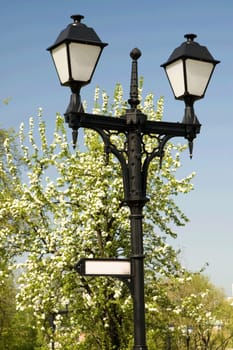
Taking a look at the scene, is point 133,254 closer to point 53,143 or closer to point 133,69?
point 133,69

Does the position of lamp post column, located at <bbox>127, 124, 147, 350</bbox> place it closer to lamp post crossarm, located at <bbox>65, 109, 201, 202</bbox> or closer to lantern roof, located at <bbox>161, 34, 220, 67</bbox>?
lamp post crossarm, located at <bbox>65, 109, 201, 202</bbox>

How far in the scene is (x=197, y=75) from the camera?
7.87 meters

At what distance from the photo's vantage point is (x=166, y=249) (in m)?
22.3

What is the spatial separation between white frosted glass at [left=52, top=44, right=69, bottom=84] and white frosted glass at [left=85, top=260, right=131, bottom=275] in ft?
6.25

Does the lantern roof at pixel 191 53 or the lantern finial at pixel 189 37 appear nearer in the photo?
the lantern roof at pixel 191 53

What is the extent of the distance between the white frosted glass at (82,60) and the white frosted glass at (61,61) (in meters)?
0.07

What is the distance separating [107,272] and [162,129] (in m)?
1.76

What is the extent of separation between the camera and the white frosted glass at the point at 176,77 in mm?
7836

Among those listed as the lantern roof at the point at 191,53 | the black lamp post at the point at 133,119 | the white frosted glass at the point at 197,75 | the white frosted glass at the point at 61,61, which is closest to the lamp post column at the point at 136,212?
the black lamp post at the point at 133,119

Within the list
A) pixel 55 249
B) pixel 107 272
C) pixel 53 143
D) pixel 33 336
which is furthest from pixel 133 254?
pixel 33 336

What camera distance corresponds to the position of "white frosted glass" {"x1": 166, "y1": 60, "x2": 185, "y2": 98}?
7836 millimetres

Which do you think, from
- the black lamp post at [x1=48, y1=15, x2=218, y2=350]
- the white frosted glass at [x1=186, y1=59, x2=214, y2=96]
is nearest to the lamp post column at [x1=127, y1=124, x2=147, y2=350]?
the black lamp post at [x1=48, y1=15, x2=218, y2=350]

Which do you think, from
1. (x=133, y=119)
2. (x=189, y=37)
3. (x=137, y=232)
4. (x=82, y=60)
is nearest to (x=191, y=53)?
(x=189, y=37)

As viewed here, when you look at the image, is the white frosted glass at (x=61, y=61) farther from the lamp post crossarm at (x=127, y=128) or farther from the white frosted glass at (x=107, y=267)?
the white frosted glass at (x=107, y=267)
